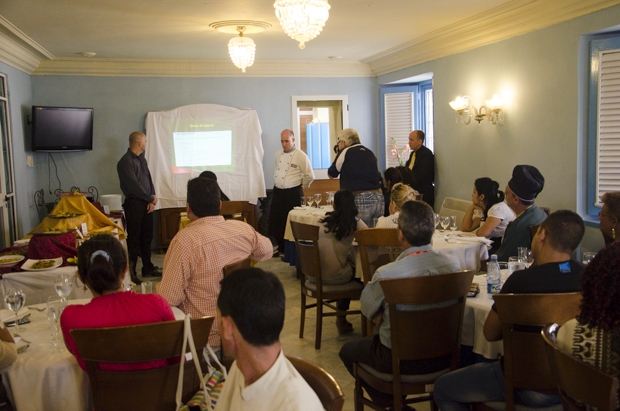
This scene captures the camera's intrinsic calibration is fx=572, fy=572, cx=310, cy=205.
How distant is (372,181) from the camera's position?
6090 mm

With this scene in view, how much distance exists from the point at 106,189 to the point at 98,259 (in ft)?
21.8

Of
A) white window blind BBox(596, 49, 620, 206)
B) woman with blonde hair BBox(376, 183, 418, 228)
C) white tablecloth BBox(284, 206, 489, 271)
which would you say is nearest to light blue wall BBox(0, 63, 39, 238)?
woman with blonde hair BBox(376, 183, 418, 228)

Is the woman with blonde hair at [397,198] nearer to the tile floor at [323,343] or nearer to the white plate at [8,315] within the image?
the tile floor at [323,343]

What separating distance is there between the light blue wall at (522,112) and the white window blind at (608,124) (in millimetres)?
198

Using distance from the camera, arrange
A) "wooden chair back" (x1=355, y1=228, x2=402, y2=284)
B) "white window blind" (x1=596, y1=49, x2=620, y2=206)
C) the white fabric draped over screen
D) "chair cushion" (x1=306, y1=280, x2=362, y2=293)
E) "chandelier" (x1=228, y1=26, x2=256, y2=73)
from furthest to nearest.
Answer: the white fabric draped over screen < "chandelier" (x1=228, y1=26, x2=256, y2=73) < "white window blind" (x1=596, y1=49, x2=620, y2=206) < "chair cushion" (x1=306, y1=280, x2=362, y2=293) < "wooden chair back" (x1=355, y1=228, x2=402, y2=284)

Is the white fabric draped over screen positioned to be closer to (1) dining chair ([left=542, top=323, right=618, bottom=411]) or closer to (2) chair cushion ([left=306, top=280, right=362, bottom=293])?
(2) chair cushion ([left=306, top=280, right=362, bottom=293])

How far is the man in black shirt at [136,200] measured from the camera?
263 inches

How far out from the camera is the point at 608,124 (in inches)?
197

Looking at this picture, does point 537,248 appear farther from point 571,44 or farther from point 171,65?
point 171,65

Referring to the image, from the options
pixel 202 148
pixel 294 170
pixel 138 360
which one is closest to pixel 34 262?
pixel 138 360

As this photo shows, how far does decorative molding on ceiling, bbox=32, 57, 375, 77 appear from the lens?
8156mm

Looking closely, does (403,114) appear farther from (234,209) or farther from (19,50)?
(19,50)

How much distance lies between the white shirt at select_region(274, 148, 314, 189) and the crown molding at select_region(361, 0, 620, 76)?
2.07 meters

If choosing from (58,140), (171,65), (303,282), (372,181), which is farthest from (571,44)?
(58,140)
